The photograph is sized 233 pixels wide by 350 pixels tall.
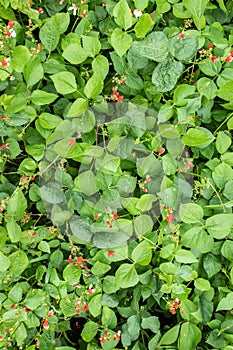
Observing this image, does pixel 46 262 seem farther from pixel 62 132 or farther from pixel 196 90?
pixel 196 90

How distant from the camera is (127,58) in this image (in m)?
1.19

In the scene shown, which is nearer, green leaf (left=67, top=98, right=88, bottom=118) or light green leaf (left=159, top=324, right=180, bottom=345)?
green leaf (left=67, top=98, right=88, bottom=118)

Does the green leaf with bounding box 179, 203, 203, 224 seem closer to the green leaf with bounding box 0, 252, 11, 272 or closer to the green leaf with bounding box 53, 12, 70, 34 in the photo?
the green leaf with bounding box 0, 252, 11, 272

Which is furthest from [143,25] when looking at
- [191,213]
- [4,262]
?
[4,262]

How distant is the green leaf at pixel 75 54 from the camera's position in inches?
44.5

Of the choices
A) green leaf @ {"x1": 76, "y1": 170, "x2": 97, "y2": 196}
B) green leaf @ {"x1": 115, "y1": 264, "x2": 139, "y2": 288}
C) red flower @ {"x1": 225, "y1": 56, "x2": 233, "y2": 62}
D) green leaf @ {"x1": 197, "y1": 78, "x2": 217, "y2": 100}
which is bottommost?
green leaf @ {"x1": 115, "y1": 264, "x2": 139, "y2": 288}

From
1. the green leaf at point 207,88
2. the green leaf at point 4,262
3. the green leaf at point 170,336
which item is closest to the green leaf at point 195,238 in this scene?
the green leaf at point 170,336

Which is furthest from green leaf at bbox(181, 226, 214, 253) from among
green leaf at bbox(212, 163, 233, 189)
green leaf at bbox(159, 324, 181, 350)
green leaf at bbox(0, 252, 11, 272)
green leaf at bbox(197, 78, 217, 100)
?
green leaf at bbox(0, 252, 11, 272)

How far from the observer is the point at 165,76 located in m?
1.15

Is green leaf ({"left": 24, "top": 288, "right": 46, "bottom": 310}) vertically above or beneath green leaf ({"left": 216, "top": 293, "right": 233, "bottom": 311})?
above

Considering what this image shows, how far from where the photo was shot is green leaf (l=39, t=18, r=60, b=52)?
1169 millimetres

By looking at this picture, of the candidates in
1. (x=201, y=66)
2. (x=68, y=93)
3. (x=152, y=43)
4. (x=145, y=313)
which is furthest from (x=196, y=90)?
(x=145, y=313)

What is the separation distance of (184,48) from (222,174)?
0.34 meters

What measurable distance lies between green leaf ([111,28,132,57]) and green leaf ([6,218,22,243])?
0.51 meters
